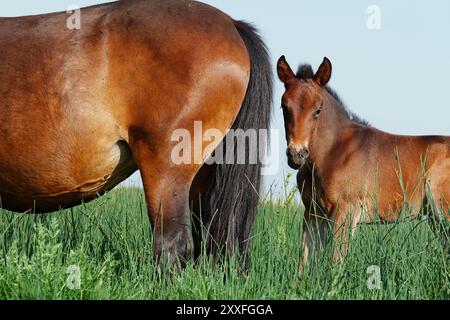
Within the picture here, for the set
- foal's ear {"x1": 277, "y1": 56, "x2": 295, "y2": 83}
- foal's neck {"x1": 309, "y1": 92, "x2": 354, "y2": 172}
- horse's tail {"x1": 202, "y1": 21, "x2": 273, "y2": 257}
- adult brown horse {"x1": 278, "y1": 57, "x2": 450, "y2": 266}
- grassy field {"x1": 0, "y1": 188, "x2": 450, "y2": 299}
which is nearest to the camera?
grassy field {"x1": 0, "y1": 188, "x2": 450, "y2": 299}

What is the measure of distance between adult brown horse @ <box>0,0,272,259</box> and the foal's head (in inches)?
56.3

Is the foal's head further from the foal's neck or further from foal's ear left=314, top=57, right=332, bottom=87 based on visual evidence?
the foal's neck

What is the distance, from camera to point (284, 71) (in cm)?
721

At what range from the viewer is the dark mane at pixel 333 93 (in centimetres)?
730

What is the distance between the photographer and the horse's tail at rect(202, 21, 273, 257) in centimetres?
529

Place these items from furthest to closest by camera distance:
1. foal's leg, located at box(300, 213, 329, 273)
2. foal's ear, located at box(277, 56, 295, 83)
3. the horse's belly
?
1. foal's ear, located at box(277, 56, 295, 83)
2. the horse's belly
3. foal's leg, located at box(300, 213, 329, 273)

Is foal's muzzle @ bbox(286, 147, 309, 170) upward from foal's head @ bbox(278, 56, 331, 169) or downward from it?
downward

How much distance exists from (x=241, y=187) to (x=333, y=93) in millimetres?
3023

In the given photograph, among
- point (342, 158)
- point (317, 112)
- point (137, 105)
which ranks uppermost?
point (137, 105)

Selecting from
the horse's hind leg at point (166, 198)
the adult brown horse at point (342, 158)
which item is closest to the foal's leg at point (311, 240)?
the adult brown horse at point (342, 158)

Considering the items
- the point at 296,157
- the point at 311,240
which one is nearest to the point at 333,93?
the point at 296,157

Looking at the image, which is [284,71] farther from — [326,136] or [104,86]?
[104,86]

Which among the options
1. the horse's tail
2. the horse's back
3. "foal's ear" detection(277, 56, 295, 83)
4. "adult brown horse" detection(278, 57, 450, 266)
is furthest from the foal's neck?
the horse's back
